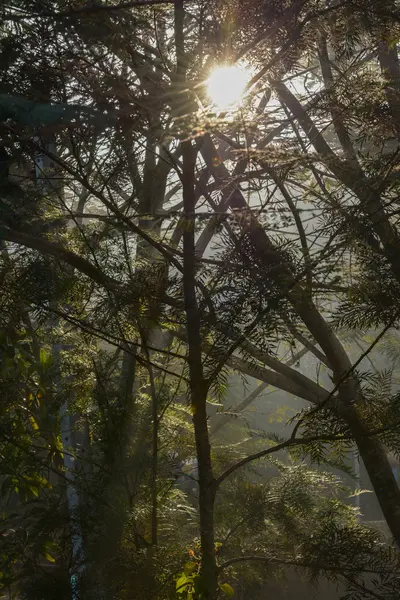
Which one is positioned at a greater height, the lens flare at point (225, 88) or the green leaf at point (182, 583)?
the lens flare at point (225, 88)

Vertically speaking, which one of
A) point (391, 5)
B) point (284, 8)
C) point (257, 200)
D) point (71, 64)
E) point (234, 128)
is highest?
point (391, 5)

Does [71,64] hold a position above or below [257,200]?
above

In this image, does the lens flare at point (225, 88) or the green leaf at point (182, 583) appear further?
the green leaf at point (182, 583)

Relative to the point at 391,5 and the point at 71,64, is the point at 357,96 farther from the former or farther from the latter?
the point at 71,64

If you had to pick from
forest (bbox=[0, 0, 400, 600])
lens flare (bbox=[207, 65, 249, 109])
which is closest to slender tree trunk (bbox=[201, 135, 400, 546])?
forest (bbox=[0, 0, 400, 600])

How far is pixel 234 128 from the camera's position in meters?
1.87

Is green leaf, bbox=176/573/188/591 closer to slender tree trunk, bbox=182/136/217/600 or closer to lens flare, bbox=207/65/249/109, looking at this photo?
slender tree trunk, bbox=182/136/217/600

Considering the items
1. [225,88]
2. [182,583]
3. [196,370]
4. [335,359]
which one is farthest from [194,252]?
[335,359]

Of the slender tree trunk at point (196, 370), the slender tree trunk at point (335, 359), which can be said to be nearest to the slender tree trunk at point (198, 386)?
the slender tree trunk at point (196, 370)

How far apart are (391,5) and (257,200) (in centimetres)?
113

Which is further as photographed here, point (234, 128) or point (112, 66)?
point (112, 66)

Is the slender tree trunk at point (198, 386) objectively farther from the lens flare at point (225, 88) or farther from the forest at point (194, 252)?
the lens flare at point (225, 88)

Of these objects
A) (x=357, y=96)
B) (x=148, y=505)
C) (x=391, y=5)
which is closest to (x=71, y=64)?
(x=357, y=96)

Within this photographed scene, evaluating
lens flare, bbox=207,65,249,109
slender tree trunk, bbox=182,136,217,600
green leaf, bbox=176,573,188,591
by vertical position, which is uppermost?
lens flare, bbox=207,65,249,109
